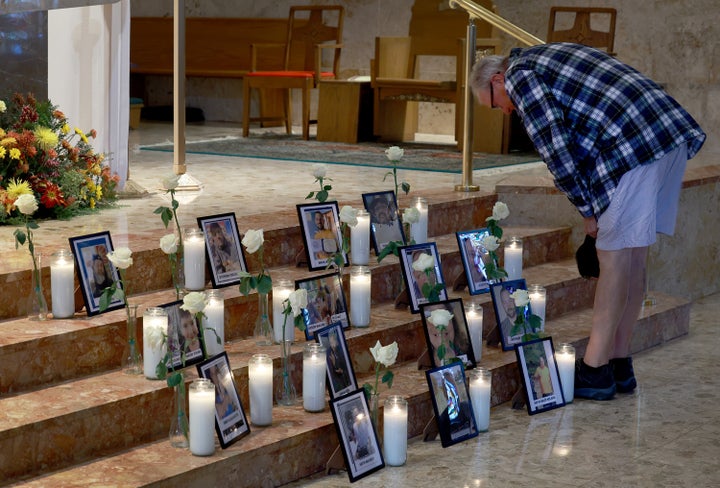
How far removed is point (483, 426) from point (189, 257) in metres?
1.22

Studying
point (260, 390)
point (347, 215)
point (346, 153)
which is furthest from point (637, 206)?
point (346, 153)

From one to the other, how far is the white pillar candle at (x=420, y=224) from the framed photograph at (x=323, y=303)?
88 centimetres

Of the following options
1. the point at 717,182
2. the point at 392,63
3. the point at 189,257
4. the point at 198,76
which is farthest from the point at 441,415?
the point at 198,76

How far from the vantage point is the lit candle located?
485cm

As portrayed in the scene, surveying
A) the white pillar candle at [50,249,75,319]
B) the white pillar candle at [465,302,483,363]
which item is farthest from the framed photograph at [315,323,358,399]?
the white pillar candle at [50,249,75,319]

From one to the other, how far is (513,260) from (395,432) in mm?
1600

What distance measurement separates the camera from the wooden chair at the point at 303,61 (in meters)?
9.40

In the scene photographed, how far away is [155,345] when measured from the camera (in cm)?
353

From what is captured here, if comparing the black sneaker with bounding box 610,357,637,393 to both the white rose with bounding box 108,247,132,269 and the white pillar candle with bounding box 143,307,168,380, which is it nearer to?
the white pillar candle with bounding box 143,307,168,380

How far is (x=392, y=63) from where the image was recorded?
31.4 feet

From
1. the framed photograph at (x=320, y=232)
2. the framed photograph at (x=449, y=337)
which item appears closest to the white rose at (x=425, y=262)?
A: the framed photograph at (x=449, y=337)

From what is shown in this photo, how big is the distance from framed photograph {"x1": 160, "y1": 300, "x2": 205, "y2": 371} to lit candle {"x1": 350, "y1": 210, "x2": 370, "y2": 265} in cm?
114

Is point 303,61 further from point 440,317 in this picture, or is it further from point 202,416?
point 202,416

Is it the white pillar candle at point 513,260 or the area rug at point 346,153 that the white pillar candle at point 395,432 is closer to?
the white pillar candle at point 513,260
